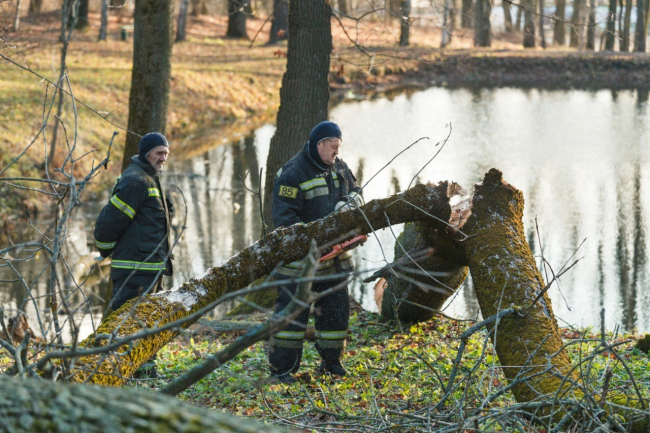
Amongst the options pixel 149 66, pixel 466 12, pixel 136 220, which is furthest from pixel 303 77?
pixel 466 12

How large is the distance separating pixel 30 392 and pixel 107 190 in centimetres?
1270

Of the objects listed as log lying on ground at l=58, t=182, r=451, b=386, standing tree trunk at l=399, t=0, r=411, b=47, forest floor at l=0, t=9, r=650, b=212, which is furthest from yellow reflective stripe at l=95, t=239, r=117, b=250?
forest floor at l=0, t=9, r=650, b=212

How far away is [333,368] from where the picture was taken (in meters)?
5.46

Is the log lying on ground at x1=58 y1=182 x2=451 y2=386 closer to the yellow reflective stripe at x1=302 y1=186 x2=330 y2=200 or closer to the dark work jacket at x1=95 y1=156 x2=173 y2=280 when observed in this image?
the yellow reflective stripe at x1=302 y1=186 x2=330 y2=200

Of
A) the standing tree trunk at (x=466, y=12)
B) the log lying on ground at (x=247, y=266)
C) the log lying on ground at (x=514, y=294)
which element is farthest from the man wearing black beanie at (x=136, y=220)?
the standing tree trunk at (x=466, y=12)

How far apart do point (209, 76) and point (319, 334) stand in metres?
18.6

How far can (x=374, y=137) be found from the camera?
18516 mm

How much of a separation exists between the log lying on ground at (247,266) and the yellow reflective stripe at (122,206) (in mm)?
883

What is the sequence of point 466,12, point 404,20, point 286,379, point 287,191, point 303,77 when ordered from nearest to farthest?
point 286,379 < point 287,191 < point 303,77 < point 404,20 < point 466,12

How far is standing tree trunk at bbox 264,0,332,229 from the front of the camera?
7547mm

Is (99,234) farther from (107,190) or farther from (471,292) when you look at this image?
(107,190)

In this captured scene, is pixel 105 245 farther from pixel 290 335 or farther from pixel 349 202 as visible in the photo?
pixel 349 202

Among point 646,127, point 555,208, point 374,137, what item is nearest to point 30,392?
point 555,208

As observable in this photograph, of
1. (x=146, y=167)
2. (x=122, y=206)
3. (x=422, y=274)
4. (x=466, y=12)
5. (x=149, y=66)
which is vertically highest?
(x=466, y=12)
